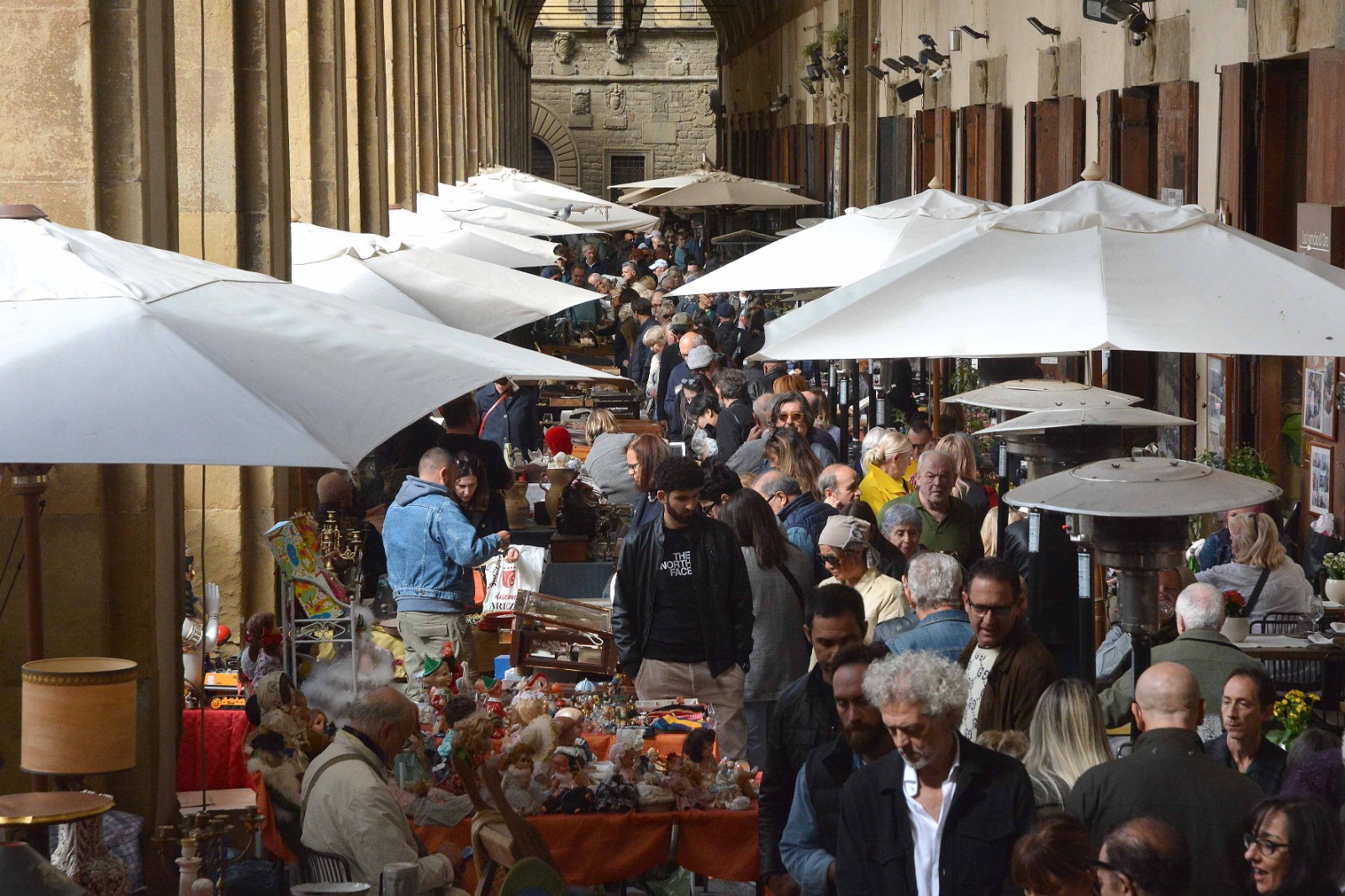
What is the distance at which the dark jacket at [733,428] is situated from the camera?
35.5ft

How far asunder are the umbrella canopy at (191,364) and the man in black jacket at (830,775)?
115 centimetres

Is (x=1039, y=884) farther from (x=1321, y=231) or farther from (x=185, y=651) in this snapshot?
(x=1321, y=231)

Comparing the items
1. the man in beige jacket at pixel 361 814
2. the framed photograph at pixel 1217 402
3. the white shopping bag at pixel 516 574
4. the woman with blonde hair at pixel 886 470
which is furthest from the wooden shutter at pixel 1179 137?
the man in beige jacket at pixel 361 814

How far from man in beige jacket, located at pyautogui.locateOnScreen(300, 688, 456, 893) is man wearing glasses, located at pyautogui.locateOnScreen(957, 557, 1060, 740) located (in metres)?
1.58

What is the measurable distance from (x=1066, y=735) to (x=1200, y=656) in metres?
1.24

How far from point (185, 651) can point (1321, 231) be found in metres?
6.15

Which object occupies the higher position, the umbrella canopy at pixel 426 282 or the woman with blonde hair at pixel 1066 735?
the umbrella canopy at pixel 426 282

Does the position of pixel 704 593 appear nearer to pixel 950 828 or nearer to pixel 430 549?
pixel 430 549

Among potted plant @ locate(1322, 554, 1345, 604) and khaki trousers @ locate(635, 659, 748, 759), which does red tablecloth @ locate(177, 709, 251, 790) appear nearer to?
khaki trousers @ locate(635, 659, 748, 759)

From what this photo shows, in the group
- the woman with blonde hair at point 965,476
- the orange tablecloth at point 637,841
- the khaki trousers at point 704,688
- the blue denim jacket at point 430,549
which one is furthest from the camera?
the woman with blonde hair at point 965,476

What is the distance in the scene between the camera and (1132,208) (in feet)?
20.2

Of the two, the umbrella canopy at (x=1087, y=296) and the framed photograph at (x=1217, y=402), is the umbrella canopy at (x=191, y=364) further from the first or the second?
the framed photograph at (x=1217, y=402)

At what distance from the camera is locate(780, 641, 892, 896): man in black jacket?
446 centimetres

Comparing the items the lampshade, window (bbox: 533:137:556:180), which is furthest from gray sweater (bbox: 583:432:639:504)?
window (bbox: 533:137:556:180)
